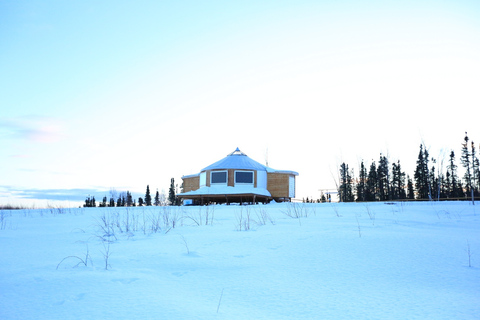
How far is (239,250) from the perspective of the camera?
311 centimetres

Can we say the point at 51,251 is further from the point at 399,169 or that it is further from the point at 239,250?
the point at 399,169

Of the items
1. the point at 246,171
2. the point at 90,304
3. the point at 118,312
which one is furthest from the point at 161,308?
the point at 246,171

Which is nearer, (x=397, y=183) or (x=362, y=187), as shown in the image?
(x=362, y=187)

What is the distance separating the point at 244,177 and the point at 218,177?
180 cm

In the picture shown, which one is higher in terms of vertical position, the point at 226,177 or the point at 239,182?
the point at 226,177

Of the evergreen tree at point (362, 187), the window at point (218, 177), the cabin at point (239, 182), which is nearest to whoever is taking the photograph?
the cabin at point (239, 182)

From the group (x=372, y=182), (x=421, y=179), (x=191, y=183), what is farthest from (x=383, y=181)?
(x=191, y=183)

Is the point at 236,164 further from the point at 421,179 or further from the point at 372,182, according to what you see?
the point at 421,179

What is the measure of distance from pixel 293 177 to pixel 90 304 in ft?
76.9

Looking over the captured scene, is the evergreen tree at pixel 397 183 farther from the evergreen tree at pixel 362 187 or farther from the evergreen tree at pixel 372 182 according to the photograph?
the evergreen tree at pixel 362 187

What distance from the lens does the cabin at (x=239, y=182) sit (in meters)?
21.0

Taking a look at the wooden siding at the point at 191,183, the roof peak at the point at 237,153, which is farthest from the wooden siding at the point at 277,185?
the wooden siding at the point at 191,183

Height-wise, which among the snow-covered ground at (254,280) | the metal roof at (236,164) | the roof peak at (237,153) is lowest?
the snow-covered ground at (254,280)

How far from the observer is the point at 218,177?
880 inches
